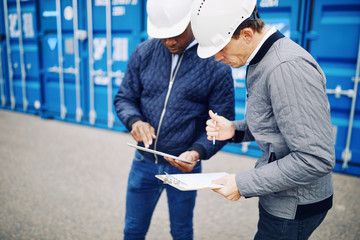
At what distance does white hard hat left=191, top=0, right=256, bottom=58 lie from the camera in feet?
3.31

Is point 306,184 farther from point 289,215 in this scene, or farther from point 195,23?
point 195,23

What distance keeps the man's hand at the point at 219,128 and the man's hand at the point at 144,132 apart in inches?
14.0

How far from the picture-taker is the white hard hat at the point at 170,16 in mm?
1437

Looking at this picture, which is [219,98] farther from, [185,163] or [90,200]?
[90,200]

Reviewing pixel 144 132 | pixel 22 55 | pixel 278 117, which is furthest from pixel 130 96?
pixel 22 55

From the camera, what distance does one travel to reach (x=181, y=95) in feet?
5.13

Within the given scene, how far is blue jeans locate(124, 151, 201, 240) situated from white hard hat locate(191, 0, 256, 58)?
790mm

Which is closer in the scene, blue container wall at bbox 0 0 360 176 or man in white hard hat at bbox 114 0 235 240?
man in white hard hat at bbox 114 0 235 240

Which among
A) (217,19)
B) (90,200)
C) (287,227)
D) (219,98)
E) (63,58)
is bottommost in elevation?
(90,200)

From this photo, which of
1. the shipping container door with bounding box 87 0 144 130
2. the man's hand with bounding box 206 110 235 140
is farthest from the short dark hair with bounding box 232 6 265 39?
the shipping container door with bounding box 87 0 144 130

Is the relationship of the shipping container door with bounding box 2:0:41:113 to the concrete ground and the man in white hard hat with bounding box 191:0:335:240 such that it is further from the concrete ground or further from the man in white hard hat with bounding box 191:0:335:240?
the man in white hard hat with bounding box 191:0:335:240

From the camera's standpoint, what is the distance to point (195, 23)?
111cm

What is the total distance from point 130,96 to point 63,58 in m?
4.34

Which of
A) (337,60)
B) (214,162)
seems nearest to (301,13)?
(337,60)
